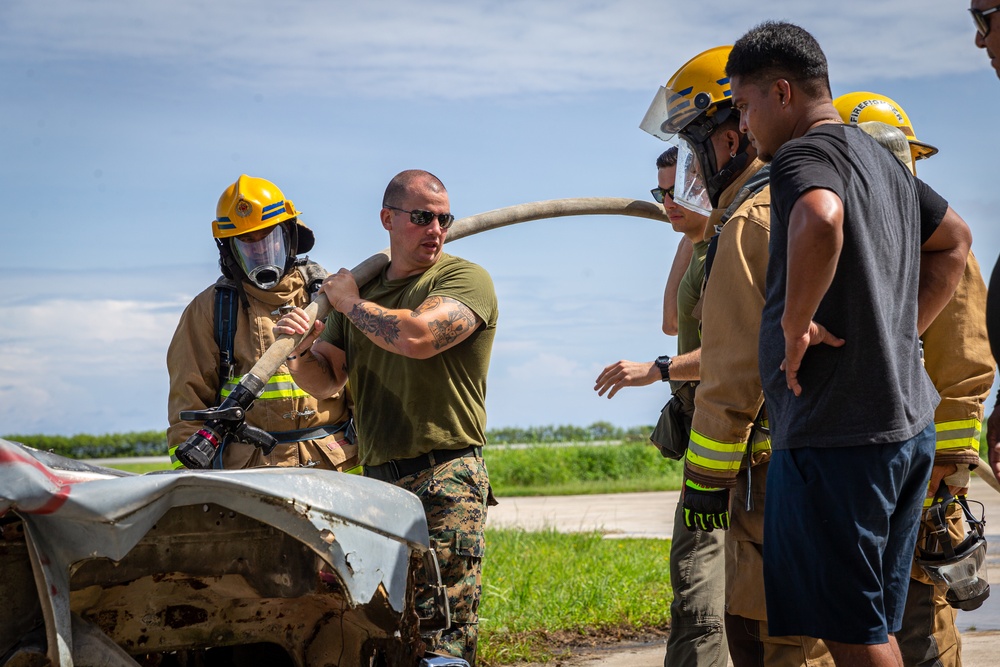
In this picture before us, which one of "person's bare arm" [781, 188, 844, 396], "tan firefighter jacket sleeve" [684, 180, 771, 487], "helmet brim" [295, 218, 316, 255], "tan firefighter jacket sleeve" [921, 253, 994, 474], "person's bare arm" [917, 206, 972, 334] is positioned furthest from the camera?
"helmet brim" [295, 218, 316, 255]

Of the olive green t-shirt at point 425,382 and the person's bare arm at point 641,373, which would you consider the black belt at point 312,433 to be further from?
the person's bare arm at point 641,373

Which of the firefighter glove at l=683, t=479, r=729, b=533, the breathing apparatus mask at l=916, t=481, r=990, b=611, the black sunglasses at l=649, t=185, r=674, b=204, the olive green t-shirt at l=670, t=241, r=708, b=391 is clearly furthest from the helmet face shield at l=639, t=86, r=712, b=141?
the breathing apparatus mask at l=916, t=481, r=990, b=611

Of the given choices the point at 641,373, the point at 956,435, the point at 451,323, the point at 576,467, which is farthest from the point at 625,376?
the point at 576,467

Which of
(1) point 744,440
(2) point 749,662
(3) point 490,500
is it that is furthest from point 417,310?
(2) point 749,662

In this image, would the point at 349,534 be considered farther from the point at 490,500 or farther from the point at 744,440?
the point at 490,500

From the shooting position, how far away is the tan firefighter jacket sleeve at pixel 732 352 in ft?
10.3

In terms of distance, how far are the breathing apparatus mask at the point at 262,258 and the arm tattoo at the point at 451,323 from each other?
1.07 m

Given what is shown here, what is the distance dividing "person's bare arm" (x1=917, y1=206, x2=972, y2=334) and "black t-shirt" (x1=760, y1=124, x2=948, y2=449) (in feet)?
1.38

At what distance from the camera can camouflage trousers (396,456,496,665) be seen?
408cm

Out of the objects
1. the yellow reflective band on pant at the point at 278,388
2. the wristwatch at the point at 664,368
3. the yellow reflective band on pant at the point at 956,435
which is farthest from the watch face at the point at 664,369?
the yellow reflective band on pant at the point at 278,388

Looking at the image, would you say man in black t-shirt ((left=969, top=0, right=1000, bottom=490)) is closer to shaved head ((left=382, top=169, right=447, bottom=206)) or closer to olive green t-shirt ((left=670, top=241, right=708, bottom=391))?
olive green t-shirt ((left=670, top=241, right=708, bottom=391))

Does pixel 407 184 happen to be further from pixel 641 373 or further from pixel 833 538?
pixel 833 538

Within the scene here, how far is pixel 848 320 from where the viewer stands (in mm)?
2803

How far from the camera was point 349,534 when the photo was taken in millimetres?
2480
